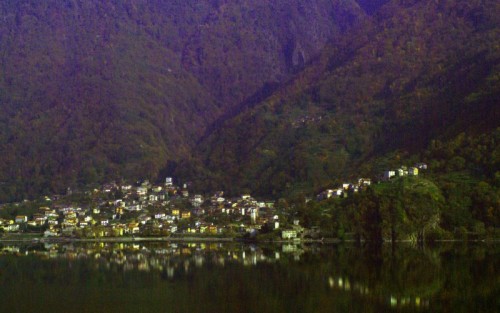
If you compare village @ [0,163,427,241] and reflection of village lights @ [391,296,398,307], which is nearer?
reflection of village lights @ [391,296,398,307]

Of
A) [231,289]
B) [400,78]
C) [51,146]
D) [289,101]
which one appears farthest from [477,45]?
[231,289]

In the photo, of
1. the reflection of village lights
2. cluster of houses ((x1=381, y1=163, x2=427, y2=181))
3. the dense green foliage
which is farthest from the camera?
cluster of houses ((x1=381, y1=163, x2=427, y2=181))

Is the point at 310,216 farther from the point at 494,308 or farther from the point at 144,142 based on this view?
the point at 144,142

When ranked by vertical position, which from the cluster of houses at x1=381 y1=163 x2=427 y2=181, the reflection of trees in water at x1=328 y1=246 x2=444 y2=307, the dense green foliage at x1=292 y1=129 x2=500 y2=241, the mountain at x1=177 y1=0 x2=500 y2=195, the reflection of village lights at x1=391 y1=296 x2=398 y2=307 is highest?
the mountain at x1=177 y1=0 x2=500 y2=195

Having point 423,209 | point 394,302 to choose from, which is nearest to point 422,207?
point 423,209

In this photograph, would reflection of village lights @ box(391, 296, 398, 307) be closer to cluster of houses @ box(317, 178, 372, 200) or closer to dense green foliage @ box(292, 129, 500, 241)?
dense green foliage @ box(292, 129, 500, 241)

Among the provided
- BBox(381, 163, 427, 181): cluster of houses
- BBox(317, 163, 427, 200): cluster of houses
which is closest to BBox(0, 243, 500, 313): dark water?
BBox(381, 163, 427, 181): cluster of houses

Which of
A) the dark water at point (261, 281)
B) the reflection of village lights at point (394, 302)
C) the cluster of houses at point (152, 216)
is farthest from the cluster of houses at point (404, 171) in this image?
the reflection of village lights at point (394, 302)
